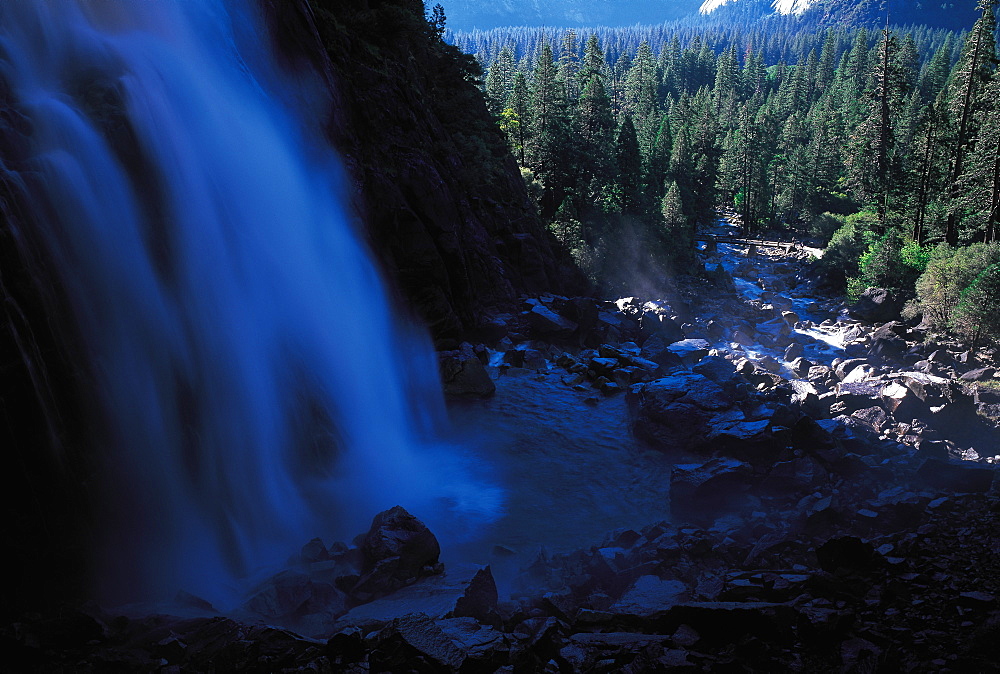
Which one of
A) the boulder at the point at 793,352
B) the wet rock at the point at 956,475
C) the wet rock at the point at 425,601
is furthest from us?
the boulder at the point at 793,352

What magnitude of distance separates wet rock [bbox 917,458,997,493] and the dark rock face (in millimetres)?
17211

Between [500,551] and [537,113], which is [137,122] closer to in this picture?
[500,551]

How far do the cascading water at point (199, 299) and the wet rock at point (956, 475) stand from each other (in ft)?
35.1

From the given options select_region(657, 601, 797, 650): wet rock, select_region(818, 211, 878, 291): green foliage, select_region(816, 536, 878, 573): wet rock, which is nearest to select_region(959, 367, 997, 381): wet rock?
select_region(818, 211, 878, 291): green foliage

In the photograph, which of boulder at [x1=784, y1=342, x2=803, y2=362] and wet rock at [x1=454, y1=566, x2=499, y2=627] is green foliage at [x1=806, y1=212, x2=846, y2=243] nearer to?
boulder at [x1=784, y1=342, x2=803, y2=362]

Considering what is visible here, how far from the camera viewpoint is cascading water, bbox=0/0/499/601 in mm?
11352

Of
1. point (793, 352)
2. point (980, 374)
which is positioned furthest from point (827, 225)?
point (980, 374)

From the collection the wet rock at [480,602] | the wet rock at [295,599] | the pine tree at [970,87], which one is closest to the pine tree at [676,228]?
the pine tree at [970,87]

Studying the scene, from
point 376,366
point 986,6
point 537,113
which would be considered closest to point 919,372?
point 376,366

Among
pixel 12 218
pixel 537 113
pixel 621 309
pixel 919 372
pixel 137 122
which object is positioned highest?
pixel 537 113

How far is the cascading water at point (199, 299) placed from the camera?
11.4m

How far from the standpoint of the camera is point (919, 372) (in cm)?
2914

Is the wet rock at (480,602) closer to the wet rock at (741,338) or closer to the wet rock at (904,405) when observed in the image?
the wet rock at (904,405)

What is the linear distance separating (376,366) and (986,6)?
149ft
